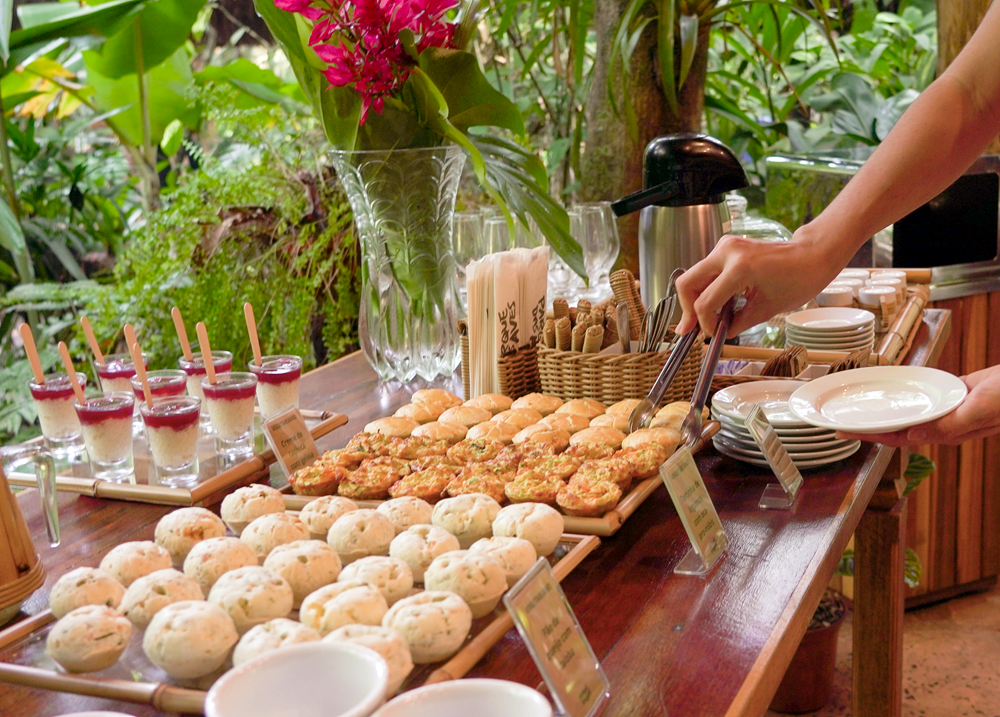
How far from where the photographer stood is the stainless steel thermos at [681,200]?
1.87 m

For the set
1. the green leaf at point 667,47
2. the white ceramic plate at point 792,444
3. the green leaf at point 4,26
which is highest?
the green leaf at point 4,26

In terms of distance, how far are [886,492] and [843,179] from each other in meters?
1.16

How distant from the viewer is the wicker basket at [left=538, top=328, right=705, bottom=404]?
5.06ft

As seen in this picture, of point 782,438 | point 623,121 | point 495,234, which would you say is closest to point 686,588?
point 782,438

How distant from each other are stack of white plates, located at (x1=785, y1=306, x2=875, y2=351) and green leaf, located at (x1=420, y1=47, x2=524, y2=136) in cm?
71

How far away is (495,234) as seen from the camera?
214 cm

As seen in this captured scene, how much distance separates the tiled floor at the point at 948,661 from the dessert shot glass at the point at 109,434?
1.87m

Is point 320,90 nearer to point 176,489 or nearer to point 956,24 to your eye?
point 176,489

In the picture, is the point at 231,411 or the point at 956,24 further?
the point at 956,24

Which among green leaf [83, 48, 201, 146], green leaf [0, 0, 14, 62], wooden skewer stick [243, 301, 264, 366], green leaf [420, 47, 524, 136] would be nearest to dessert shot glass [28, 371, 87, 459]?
wooden skewer stick [243, 301, 264, 366]

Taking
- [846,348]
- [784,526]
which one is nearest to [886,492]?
[846,348]

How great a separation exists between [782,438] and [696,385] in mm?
142

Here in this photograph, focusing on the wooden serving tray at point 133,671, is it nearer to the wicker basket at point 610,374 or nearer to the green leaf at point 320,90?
the wicker basket at point 610,374

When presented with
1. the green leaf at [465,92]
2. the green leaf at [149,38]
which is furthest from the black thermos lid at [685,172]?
the green leaf at [149,38]
